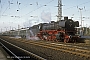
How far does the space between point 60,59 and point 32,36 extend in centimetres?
3133

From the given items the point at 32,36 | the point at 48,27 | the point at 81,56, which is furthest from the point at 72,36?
the point at 32,36

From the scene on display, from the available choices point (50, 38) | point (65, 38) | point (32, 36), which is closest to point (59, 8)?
point (50, 38)

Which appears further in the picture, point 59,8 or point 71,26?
point 59,8

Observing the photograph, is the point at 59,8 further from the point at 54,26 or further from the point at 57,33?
the point at 57,33

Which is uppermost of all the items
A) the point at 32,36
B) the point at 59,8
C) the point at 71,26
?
the point at 59,8

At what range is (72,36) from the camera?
84.1ft

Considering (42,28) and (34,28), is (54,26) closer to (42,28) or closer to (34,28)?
(42,28)

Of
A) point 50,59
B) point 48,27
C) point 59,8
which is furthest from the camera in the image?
point 59,8

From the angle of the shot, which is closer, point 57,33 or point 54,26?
point 57,33

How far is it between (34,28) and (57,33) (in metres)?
13.2

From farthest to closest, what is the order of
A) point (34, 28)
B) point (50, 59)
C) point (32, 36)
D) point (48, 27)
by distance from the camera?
point (32, 36) < point (34, 28) < point (48, 27) < point (50, 59)

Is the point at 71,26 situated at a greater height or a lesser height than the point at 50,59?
greater

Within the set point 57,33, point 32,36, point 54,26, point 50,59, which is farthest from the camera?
point 32,36

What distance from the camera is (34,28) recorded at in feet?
131
